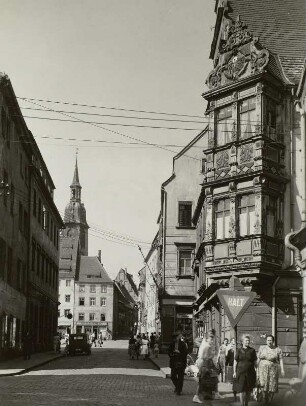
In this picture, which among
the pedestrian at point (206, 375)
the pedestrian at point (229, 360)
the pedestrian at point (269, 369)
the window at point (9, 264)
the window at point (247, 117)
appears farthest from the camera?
the window at point (9, 264)

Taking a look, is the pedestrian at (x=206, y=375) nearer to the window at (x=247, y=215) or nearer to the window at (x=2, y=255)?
the window at (x=247, y=215)

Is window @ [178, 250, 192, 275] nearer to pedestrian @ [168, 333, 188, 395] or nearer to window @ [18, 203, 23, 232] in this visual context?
window @ [18, 203, 23, 232]

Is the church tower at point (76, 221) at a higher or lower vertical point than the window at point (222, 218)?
higher

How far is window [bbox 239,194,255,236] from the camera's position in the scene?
26.7m

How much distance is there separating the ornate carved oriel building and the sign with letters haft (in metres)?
10.7

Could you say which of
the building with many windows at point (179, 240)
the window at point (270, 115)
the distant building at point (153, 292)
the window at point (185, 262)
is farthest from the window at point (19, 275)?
the distant building at point (153, 292)

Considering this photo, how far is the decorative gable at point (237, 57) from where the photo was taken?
27.2 metres

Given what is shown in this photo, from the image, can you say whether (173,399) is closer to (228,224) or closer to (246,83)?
(228,224)

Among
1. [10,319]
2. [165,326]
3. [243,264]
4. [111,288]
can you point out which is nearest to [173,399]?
[243,264]

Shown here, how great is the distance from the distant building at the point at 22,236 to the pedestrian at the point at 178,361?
11.0 m

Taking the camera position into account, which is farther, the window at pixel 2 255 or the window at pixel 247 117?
the window at pixel 2 255

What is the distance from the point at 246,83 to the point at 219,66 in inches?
81.9

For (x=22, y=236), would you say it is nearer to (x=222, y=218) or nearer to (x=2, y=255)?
(x=2, y=255)

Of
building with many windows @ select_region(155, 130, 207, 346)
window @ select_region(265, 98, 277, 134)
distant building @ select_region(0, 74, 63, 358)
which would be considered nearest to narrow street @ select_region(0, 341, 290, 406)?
distant building @ select_region(0, 74, 63, 358)
